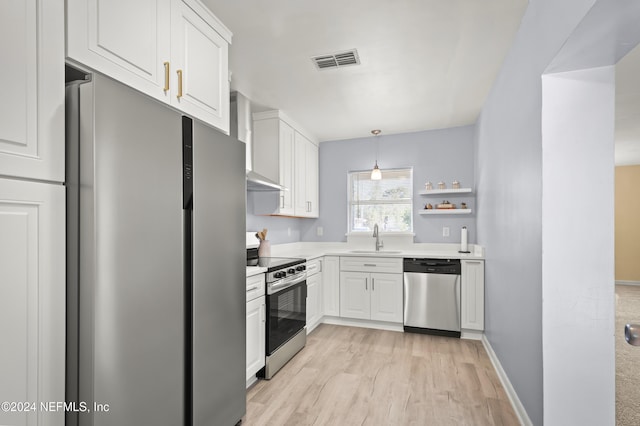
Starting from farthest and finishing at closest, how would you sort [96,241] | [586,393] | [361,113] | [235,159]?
[361,113] < [235,159] < [586,393] < [96,241]

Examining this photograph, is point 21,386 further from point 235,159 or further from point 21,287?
point 235,159

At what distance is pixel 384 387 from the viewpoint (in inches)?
100.0

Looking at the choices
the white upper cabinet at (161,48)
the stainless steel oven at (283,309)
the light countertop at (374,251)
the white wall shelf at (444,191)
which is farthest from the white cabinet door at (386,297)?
the white upper cabinet at (161,48)

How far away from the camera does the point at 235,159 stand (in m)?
1.94

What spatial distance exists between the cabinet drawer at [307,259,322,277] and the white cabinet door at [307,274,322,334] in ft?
0.16

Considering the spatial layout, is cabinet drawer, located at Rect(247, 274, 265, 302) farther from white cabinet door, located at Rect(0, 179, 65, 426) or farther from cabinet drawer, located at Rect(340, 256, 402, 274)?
cabinet drawer, located at Rect(340, 256, 402, 274)

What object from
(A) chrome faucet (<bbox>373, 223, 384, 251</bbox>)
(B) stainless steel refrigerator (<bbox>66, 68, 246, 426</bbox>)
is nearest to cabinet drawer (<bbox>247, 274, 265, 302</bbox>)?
(B) stainless steel refrigerator (<bbox>66, 68, 246, 426</bbox>)

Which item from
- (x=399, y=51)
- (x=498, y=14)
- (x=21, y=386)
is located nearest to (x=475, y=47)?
(x=498, y=14)

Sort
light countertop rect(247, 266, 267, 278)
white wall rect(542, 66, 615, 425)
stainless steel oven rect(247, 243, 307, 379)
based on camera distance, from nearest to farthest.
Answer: white wall rect(542, 66, 615, 425)
light countertop rect(247, 266, 267, 278)
stainless steel oven rect(247, 243, 307, 379)

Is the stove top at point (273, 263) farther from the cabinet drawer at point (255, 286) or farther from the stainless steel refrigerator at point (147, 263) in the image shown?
the stainless steel refrigerator at point (147, 263)

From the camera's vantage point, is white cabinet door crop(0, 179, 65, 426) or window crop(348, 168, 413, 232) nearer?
white cabinet door crop(0, 179, 65, 426)

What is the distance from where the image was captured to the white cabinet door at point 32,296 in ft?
3.19

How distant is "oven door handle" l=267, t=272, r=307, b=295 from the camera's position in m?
2.71

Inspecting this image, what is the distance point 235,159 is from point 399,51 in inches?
57.7
